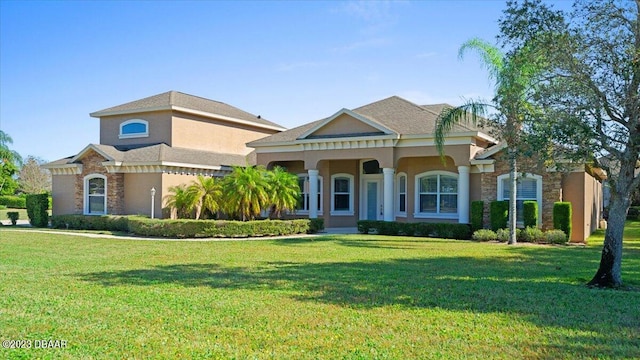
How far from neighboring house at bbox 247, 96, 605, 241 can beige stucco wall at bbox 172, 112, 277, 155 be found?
4164 mm

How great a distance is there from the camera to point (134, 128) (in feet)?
100

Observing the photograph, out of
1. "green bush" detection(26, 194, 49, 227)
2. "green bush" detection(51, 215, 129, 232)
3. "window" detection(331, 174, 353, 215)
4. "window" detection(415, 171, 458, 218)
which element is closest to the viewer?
"window" detection(415, 171, 458, 218)

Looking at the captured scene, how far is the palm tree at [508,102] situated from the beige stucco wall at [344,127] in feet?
13.9

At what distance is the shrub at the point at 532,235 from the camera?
812 inches

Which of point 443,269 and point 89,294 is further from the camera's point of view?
point 443,269

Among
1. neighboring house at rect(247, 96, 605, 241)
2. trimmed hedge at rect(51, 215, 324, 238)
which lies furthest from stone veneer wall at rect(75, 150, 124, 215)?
neighboring house at rect(247, 96, 605, 241)

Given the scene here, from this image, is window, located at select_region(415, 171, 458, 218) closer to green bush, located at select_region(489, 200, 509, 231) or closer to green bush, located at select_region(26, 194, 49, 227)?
green bush, located at select_region(489, 200, 509, 231)

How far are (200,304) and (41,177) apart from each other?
193 feet

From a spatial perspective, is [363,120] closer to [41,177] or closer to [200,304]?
[200,304]

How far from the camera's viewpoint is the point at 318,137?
25859mm

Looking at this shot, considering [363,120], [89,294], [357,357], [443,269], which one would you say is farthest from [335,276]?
[363,120]

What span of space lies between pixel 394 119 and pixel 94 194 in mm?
16027

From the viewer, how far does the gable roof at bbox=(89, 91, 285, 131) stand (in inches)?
1168

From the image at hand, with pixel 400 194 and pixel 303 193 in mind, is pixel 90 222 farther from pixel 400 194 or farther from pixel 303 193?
pixel 400 194
